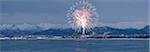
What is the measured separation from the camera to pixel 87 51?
10775 centimetres

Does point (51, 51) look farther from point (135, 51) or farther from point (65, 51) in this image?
point (135, 51)

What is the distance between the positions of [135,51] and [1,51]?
25.6 m

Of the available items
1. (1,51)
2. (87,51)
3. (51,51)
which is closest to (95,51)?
(87,51)

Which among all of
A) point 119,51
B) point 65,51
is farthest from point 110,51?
point 65,51

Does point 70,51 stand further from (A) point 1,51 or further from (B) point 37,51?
(A) point 1,51

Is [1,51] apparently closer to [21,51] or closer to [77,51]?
[21,51]

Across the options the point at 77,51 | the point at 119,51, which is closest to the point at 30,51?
the point at 77,51

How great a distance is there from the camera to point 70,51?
105062 mm

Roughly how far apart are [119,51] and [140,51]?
13.5 feet

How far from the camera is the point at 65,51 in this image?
105188 mm

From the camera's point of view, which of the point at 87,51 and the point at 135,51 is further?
the point at 87,51

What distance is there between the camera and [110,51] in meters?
104

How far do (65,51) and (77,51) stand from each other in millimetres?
2607

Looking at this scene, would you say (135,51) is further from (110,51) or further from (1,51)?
(1,51)
